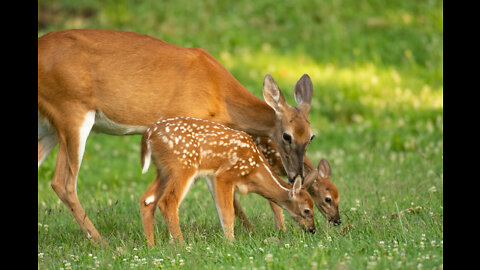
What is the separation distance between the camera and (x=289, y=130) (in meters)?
6.56

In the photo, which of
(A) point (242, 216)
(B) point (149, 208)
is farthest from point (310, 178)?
(B) point (149, 208)

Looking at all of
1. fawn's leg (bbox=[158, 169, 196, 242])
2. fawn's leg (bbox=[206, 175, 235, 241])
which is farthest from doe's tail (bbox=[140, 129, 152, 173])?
fawn's leg (bbox=[206, 175, 235, 241])

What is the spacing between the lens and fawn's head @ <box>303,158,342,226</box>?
6414 millimetres

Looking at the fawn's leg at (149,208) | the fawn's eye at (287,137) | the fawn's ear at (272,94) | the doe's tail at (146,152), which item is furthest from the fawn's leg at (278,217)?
the doe's tail at (146,152)

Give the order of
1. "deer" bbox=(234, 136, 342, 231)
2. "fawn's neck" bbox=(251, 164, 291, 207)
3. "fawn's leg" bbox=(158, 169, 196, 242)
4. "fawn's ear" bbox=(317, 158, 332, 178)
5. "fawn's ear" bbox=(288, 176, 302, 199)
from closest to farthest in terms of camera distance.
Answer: "fawn's leg" bbox=(158, 169, 196, 242) → "fawn's ear" bbox=(288, 176, 302, 199) → "fawn's neck" bbox=(251, 164, 291, 207) → "deer" bbox=(234, 136, 342, 231) → "fawn's ear" bbox=(317, 158, 332, 178)

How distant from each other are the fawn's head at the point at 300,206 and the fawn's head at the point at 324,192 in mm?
153

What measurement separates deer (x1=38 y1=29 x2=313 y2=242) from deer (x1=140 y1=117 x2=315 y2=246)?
34 centimetres

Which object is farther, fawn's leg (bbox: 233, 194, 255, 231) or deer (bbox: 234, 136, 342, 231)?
fawn's leg (bbox: 233, 194, 255, 231)

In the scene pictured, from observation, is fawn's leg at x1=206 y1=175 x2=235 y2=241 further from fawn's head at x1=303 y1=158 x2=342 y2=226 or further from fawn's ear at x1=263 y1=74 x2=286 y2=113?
fawn's ear at x1=263 y1=74 x2=286 y2=113

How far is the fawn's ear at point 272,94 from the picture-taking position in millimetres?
6742

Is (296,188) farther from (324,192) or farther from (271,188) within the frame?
(324,192)

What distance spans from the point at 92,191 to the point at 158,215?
6.14 ft

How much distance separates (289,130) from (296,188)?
0.62 m

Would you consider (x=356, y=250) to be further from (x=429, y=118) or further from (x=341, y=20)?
(x=341, y=20)
